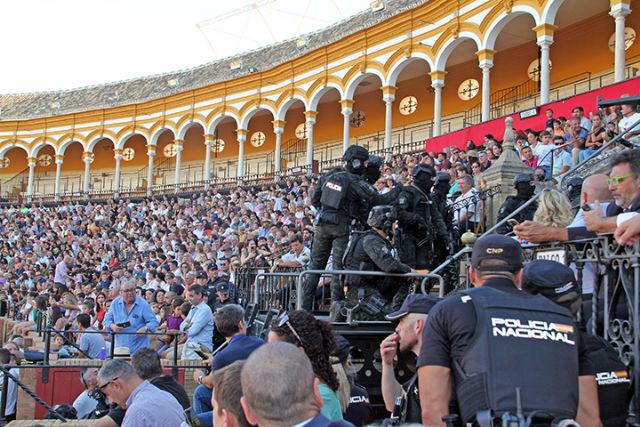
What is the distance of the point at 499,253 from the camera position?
3.57 meters

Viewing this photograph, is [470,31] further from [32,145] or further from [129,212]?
[32,145]

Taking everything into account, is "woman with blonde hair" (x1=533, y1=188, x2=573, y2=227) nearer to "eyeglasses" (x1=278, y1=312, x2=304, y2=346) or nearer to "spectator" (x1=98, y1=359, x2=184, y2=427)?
"eyeglasses" (x1=278, y1=312, x2=304, y2=346)

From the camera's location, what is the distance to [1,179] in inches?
1905

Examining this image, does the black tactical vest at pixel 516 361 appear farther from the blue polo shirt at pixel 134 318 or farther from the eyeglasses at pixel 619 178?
the blue polo shirt at pixel 134 318

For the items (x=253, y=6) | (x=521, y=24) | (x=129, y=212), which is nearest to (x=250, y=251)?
(x=521, y=24)

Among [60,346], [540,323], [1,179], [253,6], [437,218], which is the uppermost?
[253,6]

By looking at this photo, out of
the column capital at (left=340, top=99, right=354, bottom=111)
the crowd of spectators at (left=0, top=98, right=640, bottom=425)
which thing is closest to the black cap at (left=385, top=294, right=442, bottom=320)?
the crowd of spectators at (left=0, top=98, right=640, bottom=425)

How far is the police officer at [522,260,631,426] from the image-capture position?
379 cm

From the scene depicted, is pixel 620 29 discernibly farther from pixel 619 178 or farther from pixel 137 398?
pixel 137 398

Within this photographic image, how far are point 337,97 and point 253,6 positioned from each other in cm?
1407

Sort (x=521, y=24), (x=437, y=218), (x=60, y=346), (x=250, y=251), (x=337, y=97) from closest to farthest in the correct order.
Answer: (x=437, y=218), (x=60, y=346), (x=250, y=251), (x=521, y=24), (x=337, y=97)

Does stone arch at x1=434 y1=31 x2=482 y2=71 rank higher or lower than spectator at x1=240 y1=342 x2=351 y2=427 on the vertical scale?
higher

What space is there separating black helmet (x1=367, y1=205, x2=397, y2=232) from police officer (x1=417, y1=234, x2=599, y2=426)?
369 cm

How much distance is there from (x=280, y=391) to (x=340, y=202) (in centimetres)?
556
